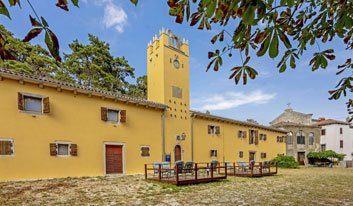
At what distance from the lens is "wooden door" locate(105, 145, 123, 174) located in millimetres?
15891

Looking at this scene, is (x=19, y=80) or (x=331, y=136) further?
(x=331, y=136)

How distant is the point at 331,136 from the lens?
46219 mm

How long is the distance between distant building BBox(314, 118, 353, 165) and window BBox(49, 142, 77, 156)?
149 feet

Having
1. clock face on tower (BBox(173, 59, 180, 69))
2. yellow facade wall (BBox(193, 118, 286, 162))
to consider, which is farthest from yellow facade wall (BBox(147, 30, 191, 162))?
yellow facade wall (BBox(193, 118, 286, 162))

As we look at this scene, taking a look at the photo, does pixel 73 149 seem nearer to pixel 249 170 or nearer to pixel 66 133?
pixel 66 133

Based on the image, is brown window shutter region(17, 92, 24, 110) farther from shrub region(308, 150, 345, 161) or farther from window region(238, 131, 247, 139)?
shrub region(308, 150, 345, 161)

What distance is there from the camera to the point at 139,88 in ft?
110

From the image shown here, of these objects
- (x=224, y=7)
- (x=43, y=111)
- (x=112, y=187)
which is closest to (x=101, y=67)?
(x=43, y=111)

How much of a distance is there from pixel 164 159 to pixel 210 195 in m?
9.60

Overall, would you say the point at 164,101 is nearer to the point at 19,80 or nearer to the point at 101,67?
the point at 19,80

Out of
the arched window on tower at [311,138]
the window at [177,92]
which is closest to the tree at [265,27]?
the window at [177,92]

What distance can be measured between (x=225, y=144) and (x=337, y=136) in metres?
32.0

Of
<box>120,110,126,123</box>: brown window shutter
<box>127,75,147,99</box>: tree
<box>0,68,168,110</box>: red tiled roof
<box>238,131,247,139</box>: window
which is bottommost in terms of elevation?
<box>238,131,247,139</box>: window

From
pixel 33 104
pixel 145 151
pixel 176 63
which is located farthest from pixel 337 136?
pixel 33 104
